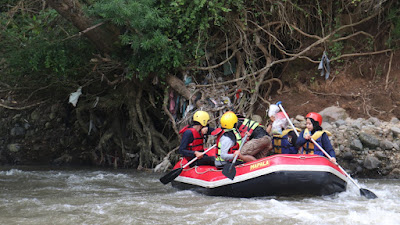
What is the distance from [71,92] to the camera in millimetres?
10250

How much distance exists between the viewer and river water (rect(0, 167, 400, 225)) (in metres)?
4.81

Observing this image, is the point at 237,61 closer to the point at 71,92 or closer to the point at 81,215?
the point at 71,92

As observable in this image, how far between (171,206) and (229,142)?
1346 mm

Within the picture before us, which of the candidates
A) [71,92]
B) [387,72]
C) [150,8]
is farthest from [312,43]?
[71,92]

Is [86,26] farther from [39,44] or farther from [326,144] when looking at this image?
[326,144]

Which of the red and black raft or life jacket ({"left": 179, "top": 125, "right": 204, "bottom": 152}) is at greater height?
life jacket ({"left": 179, "top": 125, "right": 204, "bottom": 152})

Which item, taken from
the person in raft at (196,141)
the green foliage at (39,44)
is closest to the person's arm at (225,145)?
the person in raft at (196,141)

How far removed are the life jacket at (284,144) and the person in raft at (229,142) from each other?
1.65ft

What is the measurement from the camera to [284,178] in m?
5.83

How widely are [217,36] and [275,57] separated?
1.34m

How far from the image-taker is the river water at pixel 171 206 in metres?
4.81

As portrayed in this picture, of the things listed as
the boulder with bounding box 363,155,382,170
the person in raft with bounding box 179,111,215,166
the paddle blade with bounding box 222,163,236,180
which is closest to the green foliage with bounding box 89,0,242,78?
the person in raft with bounding box 179,111,215,166

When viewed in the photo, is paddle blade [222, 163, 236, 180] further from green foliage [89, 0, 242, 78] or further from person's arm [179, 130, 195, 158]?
green foliage [89, 0, 242, 78]

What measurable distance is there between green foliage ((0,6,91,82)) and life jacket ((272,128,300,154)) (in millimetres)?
4136
